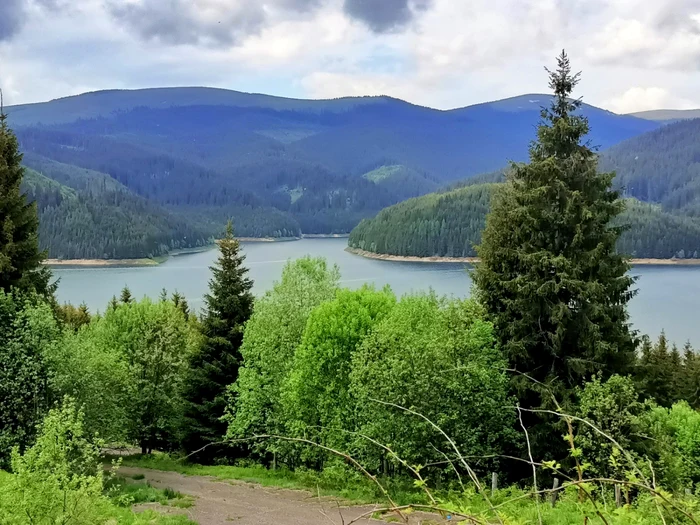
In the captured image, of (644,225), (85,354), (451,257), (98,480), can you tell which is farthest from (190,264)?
(98,480)

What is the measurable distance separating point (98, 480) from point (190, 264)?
521 feet

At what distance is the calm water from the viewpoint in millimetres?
79688

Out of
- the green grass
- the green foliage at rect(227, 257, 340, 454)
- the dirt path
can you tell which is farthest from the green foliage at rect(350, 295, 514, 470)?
the green grass

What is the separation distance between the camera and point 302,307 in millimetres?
25312

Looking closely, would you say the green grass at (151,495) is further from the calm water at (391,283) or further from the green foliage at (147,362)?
the calm water at (391,283)

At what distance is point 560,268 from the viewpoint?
63.3 ft

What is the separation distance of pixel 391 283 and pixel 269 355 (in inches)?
3467

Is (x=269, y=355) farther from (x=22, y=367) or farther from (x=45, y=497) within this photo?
(x=45, y=497)

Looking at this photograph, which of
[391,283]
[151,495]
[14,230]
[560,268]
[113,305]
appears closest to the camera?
[151,495]

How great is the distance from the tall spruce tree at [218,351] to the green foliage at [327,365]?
213 inches

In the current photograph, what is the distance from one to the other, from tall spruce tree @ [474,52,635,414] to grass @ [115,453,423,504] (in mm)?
4806

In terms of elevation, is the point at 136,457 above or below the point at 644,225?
below

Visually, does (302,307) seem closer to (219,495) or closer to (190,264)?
(219,495)

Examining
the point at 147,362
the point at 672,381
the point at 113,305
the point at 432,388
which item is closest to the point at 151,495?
the point at 432,388
